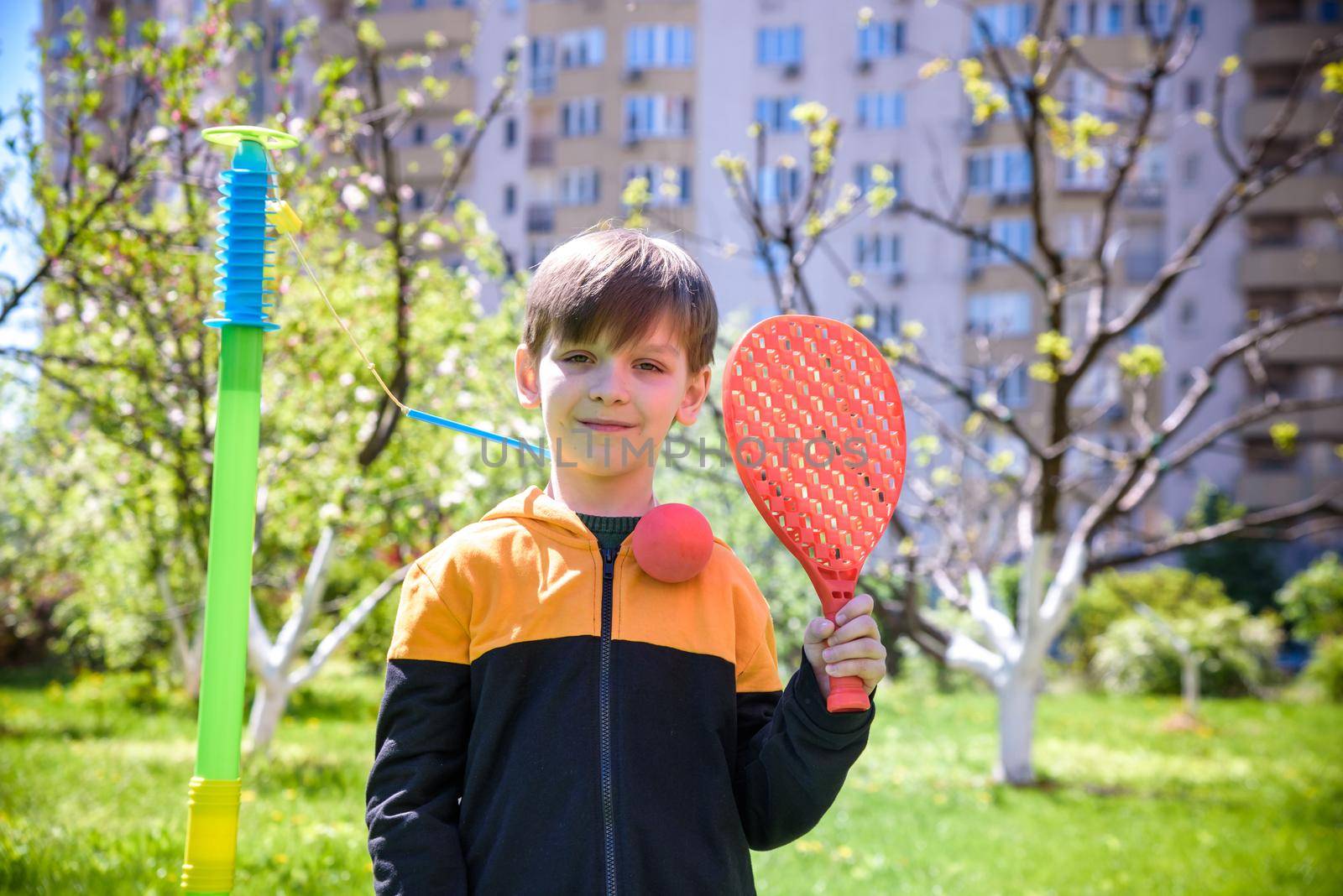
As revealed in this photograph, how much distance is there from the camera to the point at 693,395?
5.81ft

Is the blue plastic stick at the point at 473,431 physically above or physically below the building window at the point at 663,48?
below

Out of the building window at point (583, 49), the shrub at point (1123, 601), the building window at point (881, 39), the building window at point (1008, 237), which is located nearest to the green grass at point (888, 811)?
the shrub at point (1123, 601)

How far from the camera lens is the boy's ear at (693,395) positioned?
5.73ft

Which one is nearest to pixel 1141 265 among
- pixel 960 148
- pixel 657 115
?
pixel 960 148

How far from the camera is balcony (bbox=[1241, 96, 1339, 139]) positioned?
22.4 meters

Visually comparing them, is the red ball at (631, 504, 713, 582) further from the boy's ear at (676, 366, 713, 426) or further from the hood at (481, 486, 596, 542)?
the boy's ear at (676, 366, 713, 426)

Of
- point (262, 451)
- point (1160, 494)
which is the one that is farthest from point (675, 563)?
point (1160, 494)

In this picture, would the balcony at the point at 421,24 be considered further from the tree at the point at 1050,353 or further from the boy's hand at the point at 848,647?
the boy's hand at the point at 848,647

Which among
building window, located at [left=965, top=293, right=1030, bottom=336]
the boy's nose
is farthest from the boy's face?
building window, located at [left=965, top=293, right=1030, bottom=336]

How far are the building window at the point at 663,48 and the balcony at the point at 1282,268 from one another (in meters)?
11.5

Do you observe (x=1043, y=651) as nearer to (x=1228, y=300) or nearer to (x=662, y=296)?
(x=662, y=296)

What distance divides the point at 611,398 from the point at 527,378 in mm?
211

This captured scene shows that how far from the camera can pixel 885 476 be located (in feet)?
5.42

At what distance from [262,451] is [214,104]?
1990 mm
